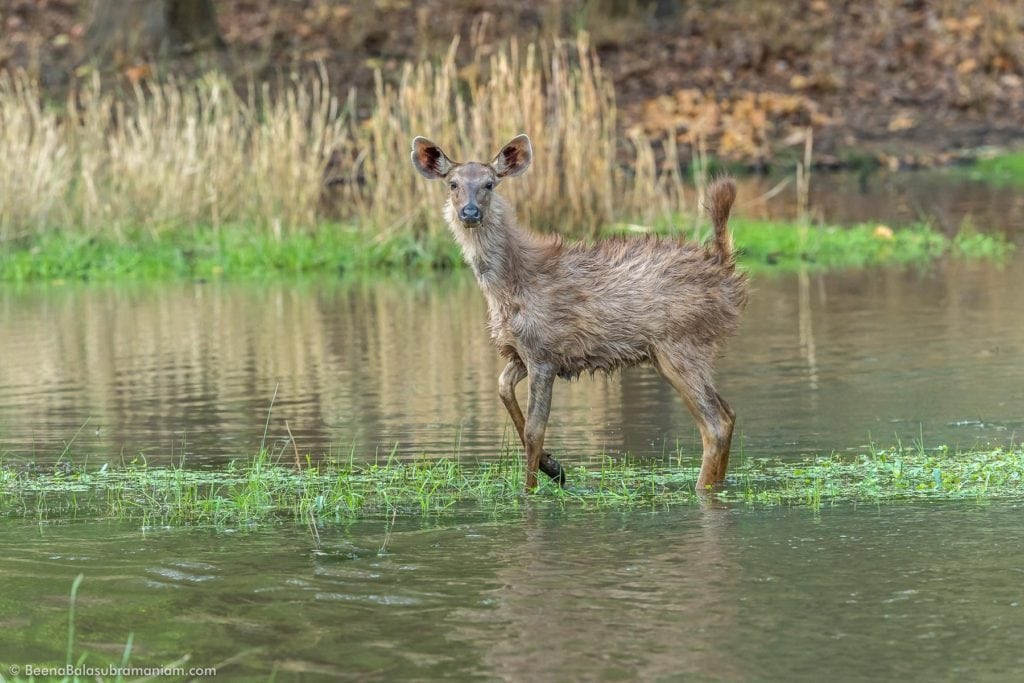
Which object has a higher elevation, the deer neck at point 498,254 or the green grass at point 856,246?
the deer neck at point 498,254

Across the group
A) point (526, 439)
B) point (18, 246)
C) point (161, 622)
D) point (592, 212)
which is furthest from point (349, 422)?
point (18, 246)

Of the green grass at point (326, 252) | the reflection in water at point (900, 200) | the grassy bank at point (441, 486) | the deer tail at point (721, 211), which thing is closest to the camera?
the grassy bank at point (441, 486)

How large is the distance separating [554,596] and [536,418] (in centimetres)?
211

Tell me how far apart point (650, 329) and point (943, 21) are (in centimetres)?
2571

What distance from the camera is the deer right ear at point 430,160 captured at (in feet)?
29.7

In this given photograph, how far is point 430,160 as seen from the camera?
916cm

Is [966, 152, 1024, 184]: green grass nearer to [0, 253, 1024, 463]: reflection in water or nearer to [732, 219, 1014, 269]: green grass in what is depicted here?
[732, 219, 1014, 269]: green grass

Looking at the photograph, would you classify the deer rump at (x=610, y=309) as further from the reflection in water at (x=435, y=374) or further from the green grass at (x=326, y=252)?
the green grass at (x=326, y=252)

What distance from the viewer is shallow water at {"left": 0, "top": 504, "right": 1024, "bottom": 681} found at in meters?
5.68

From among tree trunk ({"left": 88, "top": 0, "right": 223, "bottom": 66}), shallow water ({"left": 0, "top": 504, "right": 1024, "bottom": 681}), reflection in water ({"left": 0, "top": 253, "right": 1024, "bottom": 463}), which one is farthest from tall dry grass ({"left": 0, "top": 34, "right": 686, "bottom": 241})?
shallow water ({"left": 0, "top": 504, "right": 1024, "bottom": 681})

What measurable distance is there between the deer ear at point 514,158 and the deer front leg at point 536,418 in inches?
43.7

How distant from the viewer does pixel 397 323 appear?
15273 millimetres

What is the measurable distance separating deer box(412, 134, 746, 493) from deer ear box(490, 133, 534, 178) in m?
0.05

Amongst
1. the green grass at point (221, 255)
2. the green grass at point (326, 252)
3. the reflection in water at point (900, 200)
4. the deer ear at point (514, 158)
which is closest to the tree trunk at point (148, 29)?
the reflection in water at point (900, 200)
